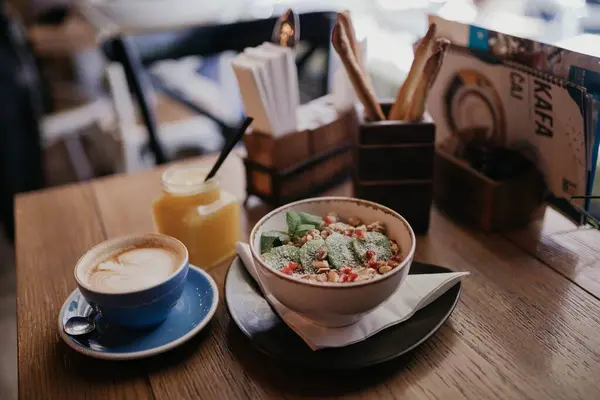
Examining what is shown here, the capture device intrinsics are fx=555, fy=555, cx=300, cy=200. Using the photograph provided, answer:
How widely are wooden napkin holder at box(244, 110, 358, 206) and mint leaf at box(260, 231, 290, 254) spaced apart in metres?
0.29

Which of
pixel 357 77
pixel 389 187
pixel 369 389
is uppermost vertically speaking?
pixel 357 77

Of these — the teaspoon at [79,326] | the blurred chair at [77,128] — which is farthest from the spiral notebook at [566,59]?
the blurred chair at [77,128]

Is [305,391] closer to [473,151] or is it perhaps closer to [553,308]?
[553,308]

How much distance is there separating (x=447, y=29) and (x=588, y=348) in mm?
656

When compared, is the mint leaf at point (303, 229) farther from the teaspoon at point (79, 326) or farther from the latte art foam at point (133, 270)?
the teaspoon at point (79, 326)

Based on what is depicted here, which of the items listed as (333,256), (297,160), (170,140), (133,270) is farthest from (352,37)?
(170,140)

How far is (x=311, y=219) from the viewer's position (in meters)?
0.82

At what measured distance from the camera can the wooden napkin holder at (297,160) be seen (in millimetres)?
1060

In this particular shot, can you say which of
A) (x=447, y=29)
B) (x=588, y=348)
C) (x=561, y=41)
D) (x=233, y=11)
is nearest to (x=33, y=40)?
(x=233, y=11)

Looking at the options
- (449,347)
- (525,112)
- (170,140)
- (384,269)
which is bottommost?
(170,140)

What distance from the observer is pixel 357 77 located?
38.4 inches

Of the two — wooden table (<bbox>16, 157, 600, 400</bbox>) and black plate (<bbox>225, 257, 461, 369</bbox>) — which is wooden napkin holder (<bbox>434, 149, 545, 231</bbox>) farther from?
black plate (<bbox>225, 257, 461, 369</bbox>)

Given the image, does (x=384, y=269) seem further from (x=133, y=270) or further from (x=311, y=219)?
(x=133, y=270)

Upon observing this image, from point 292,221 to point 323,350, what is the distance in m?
0.19
